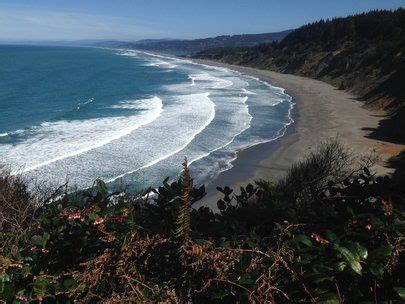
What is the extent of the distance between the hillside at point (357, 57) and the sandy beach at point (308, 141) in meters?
1.79

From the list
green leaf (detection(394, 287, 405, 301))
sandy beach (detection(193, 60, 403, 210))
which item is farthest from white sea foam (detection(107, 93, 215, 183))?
green leaf (detection(394, 287, 405, 301))

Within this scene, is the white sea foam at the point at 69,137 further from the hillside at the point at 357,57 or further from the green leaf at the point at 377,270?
the green leaf at the point at 377,270

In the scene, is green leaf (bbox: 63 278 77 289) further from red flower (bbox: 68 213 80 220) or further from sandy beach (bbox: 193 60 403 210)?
sandy beach (bbox: 193 60 403 210)

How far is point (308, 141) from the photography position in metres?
26.4

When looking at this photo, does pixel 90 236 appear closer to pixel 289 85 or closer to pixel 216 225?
pixel 216 225

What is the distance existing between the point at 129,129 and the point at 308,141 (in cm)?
1112

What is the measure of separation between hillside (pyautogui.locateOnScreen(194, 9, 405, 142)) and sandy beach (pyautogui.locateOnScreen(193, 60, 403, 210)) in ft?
5.88

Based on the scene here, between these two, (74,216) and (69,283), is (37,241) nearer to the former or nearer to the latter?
(74,216)

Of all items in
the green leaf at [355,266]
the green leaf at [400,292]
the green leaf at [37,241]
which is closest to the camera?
the green leaf at [400,292]

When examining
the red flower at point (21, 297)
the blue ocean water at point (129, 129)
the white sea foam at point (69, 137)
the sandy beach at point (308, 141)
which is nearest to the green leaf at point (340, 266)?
the red flower at point (21, 297)

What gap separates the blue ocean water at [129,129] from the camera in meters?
19.4

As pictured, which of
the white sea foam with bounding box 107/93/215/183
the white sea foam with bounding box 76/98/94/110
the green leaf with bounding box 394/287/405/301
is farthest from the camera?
the white sea foam with bounding box 76/98/94/110

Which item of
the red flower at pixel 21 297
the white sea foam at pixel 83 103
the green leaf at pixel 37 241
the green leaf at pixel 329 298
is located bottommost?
the white sea foam at pixel 83 103

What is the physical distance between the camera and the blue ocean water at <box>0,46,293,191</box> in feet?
63.7
